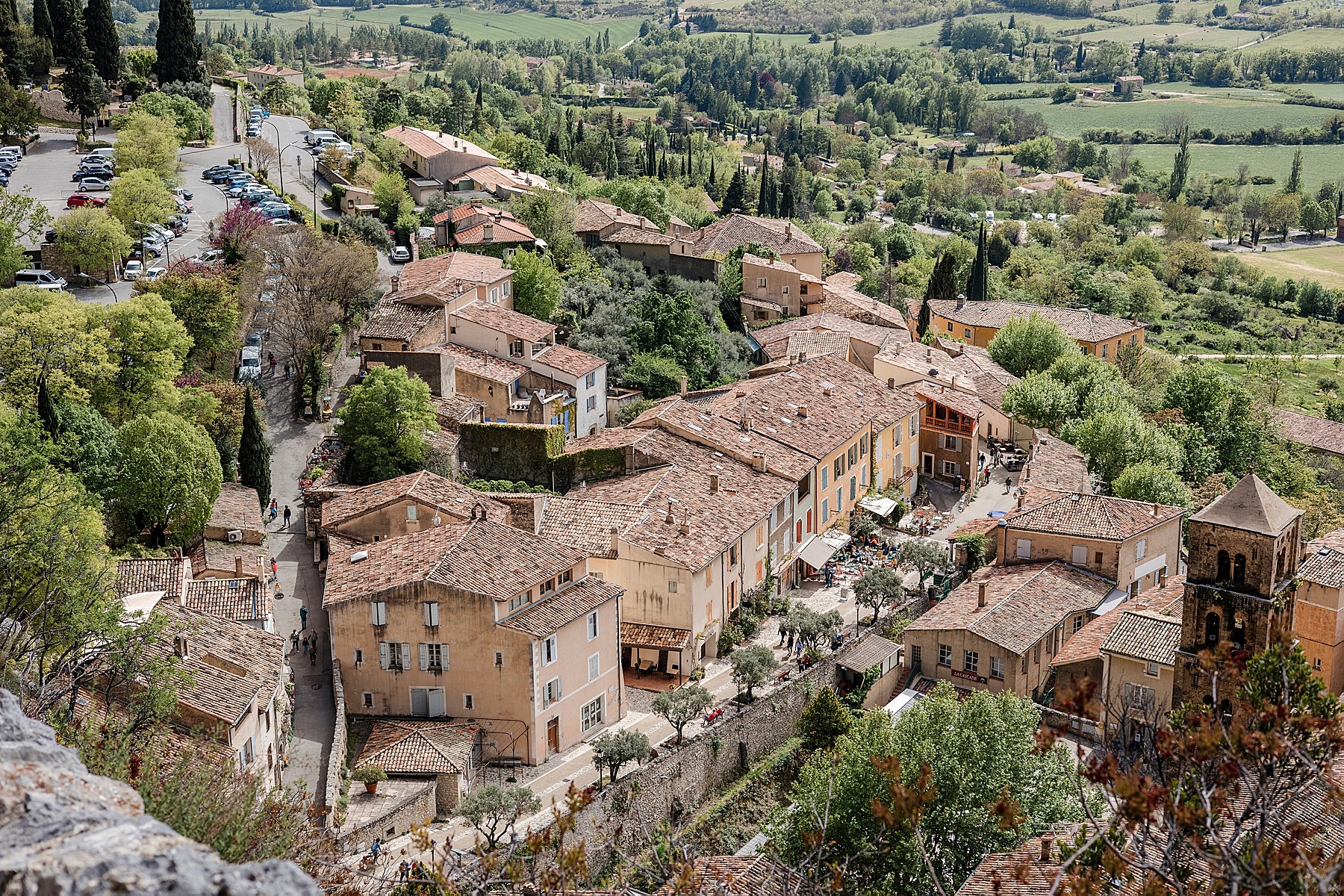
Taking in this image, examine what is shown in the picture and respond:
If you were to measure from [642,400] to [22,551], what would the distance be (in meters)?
39.8

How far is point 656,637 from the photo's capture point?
166ft

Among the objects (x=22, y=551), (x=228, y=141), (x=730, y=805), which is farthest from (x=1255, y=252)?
(x=22, y=551)

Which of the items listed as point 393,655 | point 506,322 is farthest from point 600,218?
point 393,655

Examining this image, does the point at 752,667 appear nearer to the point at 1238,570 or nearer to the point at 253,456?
the point at 1238,570

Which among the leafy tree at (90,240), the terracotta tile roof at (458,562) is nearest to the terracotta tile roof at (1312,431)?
the terracotta tile roof at (458,562)

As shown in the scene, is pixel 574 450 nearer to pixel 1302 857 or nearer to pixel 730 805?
pixel 730 805

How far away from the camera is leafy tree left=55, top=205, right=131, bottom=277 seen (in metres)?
67.6

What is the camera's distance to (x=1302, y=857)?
18500mm

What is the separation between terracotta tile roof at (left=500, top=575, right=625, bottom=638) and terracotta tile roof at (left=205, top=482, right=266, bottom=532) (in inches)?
517

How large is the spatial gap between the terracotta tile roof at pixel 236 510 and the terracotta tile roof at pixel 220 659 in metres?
10.1

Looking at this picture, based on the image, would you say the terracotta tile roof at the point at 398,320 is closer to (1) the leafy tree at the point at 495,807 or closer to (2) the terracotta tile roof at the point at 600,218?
(2) the terracotta tile roof at the point at 600,218

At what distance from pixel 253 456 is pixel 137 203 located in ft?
83.9

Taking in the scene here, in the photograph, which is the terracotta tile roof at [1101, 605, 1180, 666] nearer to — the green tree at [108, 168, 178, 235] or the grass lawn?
the green tree at [108, 168, 178, 235]

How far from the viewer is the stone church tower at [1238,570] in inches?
1606
